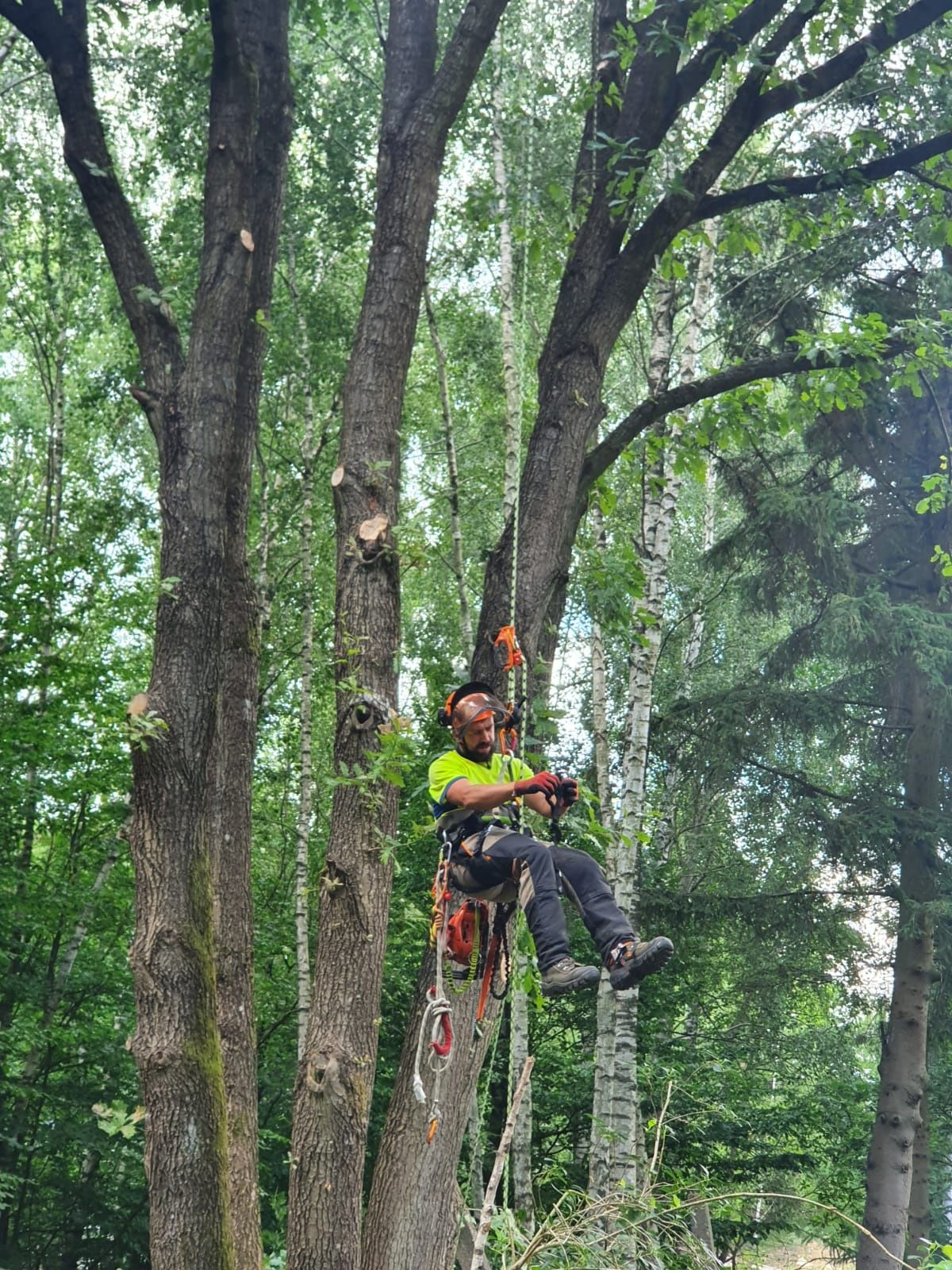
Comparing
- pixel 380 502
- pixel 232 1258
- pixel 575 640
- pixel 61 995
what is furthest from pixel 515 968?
pixel 575 640

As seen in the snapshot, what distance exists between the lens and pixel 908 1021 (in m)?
12.7

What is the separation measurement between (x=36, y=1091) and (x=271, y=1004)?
144 inches

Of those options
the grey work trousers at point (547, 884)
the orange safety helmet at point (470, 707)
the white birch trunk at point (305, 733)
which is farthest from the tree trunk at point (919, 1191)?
the orange safety helmet at point (470, 707)

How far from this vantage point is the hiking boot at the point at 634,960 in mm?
4305

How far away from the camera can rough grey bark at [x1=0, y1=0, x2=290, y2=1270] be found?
4949 millimetres

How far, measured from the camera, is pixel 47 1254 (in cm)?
1462

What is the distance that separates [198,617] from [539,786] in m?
1.84

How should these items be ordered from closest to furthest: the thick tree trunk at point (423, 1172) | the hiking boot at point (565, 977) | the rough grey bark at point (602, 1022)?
the hiking boot at point (565, 977)
the thick tree trunk at point (423, 1172)
the rough grey bark at point (602, 1022)

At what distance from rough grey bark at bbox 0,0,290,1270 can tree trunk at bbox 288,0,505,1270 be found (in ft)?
1.32

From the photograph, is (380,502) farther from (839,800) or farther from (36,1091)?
(36,1091)

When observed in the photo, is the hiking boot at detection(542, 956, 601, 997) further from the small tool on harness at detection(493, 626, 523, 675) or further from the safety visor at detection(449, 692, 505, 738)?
the small tool on harness at detection(493, 626, 523, 675)

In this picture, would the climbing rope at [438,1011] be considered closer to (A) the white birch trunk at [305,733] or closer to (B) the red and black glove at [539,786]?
(B) the red and black glove at [539,786]

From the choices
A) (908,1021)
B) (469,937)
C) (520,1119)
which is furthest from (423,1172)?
(908,1021)

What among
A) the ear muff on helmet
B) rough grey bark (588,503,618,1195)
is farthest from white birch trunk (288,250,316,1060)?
the ear muff on helmet
